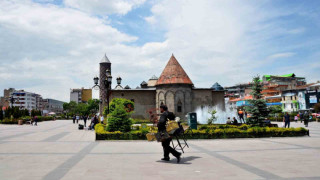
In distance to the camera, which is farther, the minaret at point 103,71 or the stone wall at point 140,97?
the minaret at point 103,71

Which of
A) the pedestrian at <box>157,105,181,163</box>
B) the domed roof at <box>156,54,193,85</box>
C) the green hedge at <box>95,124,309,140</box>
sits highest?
the domed roof at <box>156,54,193,85</box>

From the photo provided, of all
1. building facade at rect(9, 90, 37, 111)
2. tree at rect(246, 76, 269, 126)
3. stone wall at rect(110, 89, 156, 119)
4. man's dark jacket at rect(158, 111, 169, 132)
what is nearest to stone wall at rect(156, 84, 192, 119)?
stone wall at rect(110, 89, 156, 119)

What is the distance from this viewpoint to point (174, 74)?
40.5 metres

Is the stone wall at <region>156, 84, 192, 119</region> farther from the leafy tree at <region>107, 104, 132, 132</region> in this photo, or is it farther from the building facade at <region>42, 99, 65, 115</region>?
the building facade at <region>42, 99, 65, 115</region>

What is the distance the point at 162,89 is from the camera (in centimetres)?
4078

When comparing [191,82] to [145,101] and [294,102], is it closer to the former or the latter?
[145,101]

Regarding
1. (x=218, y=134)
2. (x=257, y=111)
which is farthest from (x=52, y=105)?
(x=218, y=134)

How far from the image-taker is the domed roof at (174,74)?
40112mm

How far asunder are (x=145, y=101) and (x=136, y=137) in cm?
3099

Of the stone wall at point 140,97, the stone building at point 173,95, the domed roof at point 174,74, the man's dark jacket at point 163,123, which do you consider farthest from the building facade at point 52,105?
the man's dark jacket at point 163,123

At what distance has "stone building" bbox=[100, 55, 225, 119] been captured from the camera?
4000 centimetres

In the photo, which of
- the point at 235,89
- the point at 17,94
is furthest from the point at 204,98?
the point at 17,94

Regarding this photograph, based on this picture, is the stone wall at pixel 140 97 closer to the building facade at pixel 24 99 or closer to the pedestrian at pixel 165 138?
the pedestrian at pixel 165 138

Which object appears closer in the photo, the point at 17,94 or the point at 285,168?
the point at 285,168
